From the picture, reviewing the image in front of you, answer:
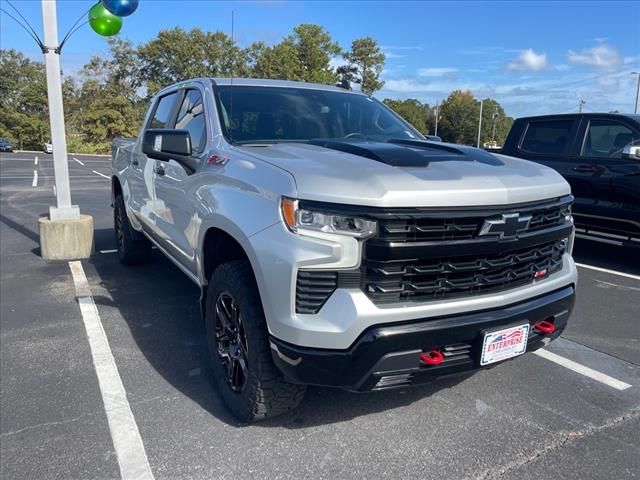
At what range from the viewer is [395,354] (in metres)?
2.29

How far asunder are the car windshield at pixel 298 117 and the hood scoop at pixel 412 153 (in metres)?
0.35

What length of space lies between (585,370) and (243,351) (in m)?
2.41

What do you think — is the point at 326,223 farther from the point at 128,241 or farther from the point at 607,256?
the point at 607,256

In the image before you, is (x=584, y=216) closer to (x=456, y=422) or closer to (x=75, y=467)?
(x=456, y=422)

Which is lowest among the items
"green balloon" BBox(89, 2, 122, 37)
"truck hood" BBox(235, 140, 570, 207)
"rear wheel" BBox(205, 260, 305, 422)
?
"rear wheel" BBox(205, 260, 305, 422)

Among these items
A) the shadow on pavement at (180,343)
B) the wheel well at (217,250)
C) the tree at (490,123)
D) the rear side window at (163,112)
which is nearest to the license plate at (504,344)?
the shadow on pavement at (180,343)

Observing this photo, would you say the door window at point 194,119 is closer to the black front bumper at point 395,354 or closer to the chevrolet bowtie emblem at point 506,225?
the black front bumper at point 395,354

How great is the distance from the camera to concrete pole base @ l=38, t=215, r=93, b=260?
267 inches

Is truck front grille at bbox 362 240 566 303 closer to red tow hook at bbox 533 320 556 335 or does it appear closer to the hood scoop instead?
red tow hook at bbox 533 320 556 335

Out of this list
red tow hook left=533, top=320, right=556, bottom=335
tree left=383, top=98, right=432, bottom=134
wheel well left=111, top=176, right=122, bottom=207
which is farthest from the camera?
tree left=383, top=98, right=432, bottom=134

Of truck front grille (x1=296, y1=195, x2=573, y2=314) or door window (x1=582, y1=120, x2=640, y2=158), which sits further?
door window (x1=582, y1=120, x2=640, y2=158)

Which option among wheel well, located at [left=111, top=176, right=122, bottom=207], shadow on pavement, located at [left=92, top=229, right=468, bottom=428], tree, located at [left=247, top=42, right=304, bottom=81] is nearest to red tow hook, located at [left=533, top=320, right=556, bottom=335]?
shadow on pavement, located at [left=92, top=229, right=468, bottom=428]

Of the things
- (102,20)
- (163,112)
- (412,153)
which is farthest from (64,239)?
(412,153)

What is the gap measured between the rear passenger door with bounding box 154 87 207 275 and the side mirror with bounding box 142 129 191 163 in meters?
0.16
